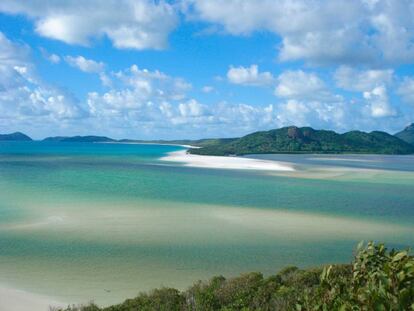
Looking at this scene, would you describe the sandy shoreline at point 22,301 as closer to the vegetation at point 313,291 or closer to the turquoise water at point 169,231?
the turquoise water at point 169,231

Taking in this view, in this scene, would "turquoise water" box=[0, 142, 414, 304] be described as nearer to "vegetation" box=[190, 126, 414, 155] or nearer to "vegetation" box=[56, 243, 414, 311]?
"vegetation" box=[56, 243, 414, 311]

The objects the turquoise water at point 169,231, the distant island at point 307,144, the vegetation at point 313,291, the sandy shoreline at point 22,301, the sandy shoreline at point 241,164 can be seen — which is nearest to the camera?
the vegetation at point 313,291

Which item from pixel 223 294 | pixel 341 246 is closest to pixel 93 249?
pixel 223 294

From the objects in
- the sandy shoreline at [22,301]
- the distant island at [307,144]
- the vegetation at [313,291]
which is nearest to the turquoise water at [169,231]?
the sandy shoreline at [22,301]

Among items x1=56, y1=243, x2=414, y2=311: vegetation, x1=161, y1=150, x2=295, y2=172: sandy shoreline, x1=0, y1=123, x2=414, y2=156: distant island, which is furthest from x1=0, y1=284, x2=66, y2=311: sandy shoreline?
x1=0, y1=123, x2=414, y2=156: distant island

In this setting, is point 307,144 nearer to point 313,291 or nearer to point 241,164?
point 241,164

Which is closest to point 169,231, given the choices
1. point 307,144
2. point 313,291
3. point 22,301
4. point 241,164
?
point 22,301

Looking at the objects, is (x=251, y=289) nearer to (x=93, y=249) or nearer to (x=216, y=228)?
(x=93, y=249)

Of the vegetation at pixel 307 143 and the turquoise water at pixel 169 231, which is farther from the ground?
the vegetation at pixel 307 143
